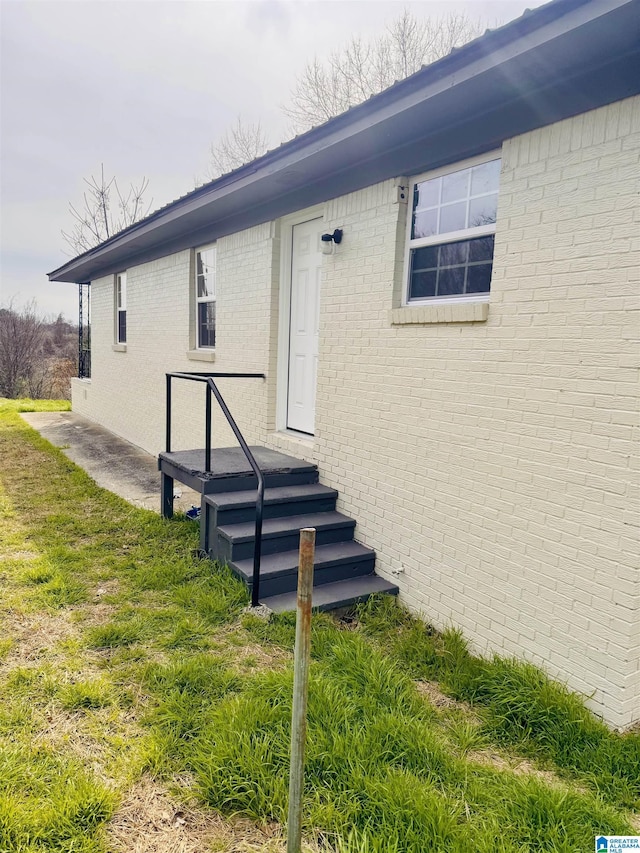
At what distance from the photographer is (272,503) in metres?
4.23

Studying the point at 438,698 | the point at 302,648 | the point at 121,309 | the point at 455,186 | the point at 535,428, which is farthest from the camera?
the point at 121,309

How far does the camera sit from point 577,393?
2812mm

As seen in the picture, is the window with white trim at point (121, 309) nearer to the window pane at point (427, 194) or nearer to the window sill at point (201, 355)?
the window sill at point (201, 355)

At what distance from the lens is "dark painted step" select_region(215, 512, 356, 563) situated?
3.89 m

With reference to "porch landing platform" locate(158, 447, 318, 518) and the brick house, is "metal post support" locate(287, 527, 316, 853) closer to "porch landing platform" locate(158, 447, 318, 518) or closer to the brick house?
the brick house

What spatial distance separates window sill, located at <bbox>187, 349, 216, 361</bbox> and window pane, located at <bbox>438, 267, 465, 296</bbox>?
11.6ft

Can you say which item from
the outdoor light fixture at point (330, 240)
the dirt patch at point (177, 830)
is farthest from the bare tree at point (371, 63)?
the dirt patch at point (177, 830)

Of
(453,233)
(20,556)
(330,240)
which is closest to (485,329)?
(453,233)

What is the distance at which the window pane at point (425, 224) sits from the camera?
3852 millimetres

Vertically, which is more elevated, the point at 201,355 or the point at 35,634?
the point at 201,355

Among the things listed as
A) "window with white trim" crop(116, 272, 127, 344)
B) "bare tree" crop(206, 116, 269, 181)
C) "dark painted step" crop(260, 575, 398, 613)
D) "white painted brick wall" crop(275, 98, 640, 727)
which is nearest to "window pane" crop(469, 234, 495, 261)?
"white painted brick wall" crop(275, 98, 640, 727)

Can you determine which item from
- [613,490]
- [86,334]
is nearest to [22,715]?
[613,490]

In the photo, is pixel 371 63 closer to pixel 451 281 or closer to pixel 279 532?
pixel 451 281

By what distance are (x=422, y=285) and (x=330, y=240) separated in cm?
107
